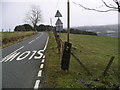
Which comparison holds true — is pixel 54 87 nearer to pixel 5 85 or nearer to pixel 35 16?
pixel 5 85

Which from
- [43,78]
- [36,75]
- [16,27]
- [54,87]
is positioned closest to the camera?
[54,87]

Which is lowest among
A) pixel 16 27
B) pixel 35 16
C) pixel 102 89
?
pixel 102 89

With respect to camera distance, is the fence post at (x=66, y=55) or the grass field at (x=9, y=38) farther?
the grass field at (x=9, y=38)

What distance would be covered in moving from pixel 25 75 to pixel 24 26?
80954 mm

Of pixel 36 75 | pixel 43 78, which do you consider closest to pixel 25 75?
pixel 36 75

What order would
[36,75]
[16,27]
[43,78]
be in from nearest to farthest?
[43,78], [36,75], [16,27]

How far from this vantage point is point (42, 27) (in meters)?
90.1

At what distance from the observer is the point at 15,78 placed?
25.2 ft

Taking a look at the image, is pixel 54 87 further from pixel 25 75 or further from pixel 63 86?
pixel 25 75

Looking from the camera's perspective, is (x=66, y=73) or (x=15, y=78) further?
(x=66, y=73)

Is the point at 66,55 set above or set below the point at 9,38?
below

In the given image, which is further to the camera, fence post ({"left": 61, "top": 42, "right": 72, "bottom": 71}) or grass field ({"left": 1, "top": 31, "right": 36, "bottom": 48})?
grass field ({"left": 1, "top": 31, "right": 36, "bottom": 48})

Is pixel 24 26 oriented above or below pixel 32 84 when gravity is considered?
above

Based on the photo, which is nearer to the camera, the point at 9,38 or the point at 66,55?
the point at 66,55
